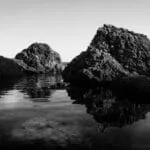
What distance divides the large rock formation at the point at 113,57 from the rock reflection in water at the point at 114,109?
28.5 feet

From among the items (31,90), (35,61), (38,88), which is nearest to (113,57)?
(38,88)

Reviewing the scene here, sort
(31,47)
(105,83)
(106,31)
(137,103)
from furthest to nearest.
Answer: (31,47)
(106,31)
(105,83)
(137,103)

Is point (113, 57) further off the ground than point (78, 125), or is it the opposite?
point (113, 57)

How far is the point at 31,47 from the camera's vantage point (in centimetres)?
10125

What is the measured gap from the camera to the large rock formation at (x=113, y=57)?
125 feet

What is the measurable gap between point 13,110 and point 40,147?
980 centimetres

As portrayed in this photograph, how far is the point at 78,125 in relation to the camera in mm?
17031

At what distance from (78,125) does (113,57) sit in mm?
26531

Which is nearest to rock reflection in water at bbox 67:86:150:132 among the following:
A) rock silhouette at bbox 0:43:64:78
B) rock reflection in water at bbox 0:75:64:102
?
rock reflection in water at bbox 0:75:64:102

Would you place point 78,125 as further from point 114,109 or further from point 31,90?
point 31,90

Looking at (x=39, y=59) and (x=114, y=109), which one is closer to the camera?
(x=114, y=109)

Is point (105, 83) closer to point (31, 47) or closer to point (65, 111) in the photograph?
point (65, 111)

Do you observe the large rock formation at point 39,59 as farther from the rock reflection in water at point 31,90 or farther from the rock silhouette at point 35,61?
the rock reflection in water at point 31,90

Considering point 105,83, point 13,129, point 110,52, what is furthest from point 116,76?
point 13,129
